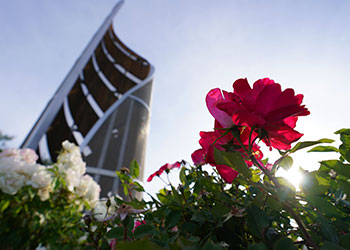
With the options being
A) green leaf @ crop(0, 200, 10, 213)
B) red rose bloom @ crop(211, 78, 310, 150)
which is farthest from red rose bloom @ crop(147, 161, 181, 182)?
green leaf @ crop(0, 200, 10, 213)

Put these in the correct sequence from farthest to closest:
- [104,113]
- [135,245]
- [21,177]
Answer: [104,113] < [21,177] < [135,245]

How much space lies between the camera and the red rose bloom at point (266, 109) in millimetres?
268

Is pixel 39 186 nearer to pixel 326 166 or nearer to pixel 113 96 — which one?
pixel 326 166

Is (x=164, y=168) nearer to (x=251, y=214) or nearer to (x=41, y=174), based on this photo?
(x=251, y=214)

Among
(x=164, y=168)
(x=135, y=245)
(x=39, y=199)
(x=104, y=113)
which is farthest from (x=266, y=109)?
(x=104, y=113)

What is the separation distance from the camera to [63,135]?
8.02m

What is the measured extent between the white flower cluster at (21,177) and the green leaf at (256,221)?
3.37 ft

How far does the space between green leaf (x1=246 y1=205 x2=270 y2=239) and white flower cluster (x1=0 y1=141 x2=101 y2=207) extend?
1.03 m

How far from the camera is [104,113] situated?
581cm

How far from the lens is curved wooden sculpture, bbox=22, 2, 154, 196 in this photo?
4.49m

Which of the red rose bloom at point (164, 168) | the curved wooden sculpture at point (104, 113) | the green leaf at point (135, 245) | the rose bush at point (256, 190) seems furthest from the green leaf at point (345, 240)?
the curved wooden sculpture at point (104, 113)

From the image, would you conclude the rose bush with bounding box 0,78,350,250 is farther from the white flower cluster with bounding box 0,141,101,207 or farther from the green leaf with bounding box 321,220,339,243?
the white flower cluster with bounding box 0,141,101,207

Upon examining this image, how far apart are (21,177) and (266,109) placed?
110cm

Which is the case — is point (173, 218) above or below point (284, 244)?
below
